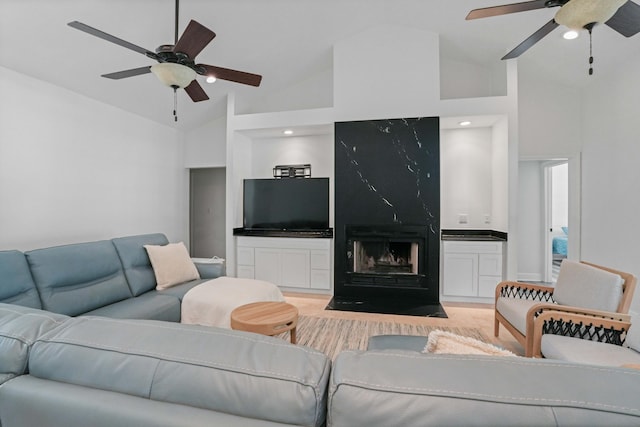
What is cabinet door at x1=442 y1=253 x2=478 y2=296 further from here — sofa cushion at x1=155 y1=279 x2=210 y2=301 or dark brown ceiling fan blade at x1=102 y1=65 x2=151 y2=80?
dark brown ceiling fan blade at x1=102 y1=65 x2=151 y2=80

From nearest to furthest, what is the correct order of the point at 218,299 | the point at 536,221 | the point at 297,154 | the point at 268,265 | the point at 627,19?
the point at 627,19 → the point at 218,299 → the point at 268,265 → the point at 297,154 → the point at 536,221

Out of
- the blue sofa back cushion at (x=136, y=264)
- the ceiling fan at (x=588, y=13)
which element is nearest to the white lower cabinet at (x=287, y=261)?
the blue sofa back cushion at (x=136, y=264)

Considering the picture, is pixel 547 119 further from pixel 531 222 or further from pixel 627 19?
pixel 627 19

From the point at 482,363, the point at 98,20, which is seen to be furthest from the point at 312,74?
the point at 482,363

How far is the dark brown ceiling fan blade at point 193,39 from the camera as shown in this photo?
193 centimetres

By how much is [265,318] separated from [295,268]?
2.14 metres

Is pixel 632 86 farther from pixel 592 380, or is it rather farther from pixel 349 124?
pixel 592 380

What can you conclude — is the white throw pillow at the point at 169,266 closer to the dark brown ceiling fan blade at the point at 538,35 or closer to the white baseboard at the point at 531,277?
the dark brown ceiling fan blade at the point at 538,35

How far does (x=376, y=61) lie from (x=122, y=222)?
13.9ft

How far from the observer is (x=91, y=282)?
2.61 m

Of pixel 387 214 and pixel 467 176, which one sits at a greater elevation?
pixel 467 176

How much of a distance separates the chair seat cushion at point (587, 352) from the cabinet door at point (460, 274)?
6.42 feet

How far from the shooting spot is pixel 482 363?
69 centimetres

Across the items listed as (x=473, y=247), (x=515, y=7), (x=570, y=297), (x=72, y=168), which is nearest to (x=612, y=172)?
(x=473, y=247)
